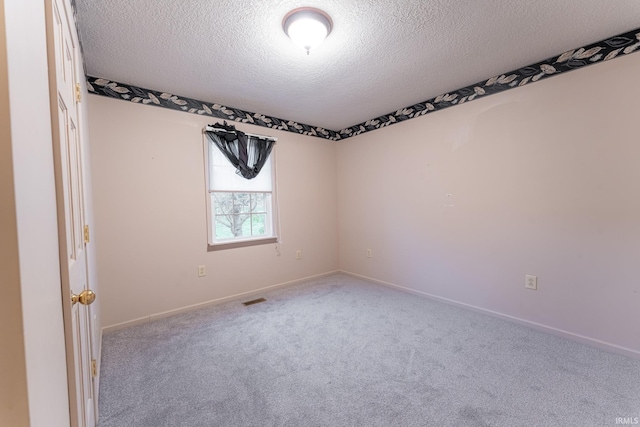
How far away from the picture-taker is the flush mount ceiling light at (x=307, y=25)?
163 cm

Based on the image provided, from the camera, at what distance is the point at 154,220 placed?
2.69m

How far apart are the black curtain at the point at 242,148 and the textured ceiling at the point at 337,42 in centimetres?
41

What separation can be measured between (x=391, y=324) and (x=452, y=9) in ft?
8.28

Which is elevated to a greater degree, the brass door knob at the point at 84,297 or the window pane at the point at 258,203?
the window pane at the point at 258,203

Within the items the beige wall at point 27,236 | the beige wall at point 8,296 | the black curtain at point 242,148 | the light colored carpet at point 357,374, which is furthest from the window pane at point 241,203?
the beige wall at point 8,296

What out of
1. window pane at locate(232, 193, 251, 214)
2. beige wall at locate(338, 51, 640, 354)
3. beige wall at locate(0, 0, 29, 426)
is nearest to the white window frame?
window pane at locate(232, 193, 251, 214)

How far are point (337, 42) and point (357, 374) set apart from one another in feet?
7.86

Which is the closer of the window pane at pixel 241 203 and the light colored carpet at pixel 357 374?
the light colored carpet at pixel 357 374

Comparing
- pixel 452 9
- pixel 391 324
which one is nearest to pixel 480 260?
pixel 391 324

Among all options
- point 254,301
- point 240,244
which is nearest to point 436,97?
point 240,244

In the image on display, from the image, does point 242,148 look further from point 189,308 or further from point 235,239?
point 189,308

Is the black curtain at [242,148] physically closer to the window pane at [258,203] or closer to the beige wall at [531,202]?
the window pane at [258,203]

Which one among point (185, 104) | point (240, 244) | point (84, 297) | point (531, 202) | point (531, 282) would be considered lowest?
point (531, 282)

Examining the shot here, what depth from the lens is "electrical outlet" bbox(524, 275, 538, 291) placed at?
2375 millimetres
